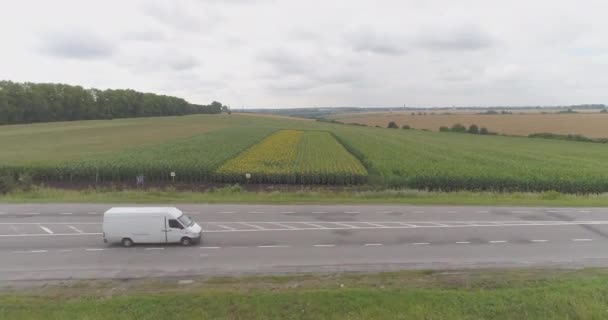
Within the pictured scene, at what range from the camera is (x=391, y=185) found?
3012 centimetres

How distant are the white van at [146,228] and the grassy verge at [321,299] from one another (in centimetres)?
366

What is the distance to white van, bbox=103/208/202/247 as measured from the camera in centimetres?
1535

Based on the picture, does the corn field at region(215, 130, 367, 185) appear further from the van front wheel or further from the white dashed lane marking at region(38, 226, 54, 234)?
the van front wheel

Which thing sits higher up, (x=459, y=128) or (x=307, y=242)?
(x=459, y=128)

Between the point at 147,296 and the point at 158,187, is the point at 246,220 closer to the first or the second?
the point at 147,296

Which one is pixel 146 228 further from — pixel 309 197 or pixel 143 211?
pixel 309 197

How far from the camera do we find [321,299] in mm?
10062

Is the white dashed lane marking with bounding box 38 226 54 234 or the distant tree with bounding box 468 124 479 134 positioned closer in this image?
the white dashed lane marking with bounding box 38 226 54 234

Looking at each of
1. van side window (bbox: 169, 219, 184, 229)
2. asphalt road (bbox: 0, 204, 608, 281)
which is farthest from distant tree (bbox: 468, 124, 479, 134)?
van side window (bbox: 169, 219, 184, 229)

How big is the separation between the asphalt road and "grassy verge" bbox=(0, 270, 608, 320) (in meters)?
1.38

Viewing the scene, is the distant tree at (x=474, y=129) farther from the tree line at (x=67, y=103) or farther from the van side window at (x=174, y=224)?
the tree line at (x=67, y=103)

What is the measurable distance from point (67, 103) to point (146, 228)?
10953cm

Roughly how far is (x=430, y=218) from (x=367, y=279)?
Result: 9.84 m

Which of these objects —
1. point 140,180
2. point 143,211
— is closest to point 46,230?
point 143,211
